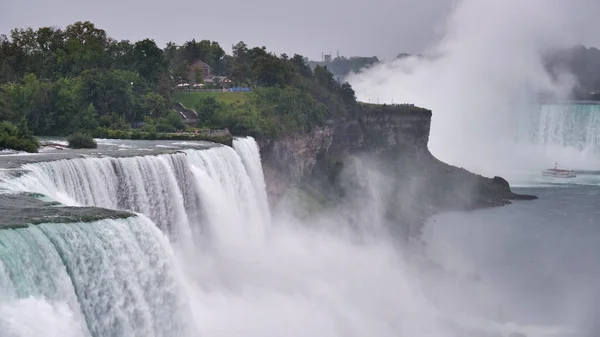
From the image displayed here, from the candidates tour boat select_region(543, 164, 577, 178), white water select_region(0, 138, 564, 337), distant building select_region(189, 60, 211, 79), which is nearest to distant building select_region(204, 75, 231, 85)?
distant building select_region(189, 60, 211, 79)

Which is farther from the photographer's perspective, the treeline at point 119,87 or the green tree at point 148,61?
the green tree at point 148,61

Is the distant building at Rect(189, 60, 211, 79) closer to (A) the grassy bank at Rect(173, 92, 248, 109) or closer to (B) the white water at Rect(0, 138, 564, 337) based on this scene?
(A) the grassy bank at Rect(173, 92, 248, 109)

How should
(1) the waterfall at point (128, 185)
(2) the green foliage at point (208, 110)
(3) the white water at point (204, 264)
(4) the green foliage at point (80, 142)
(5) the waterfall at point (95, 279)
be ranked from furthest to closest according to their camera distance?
(2) the green foliage at point (208, 110) < (4) the green foliage at point (80, 142) < (1) the waterfall at point (128, 185) < (3) the white water at point (204, 264) < (5) the waterfall at point (95, 279)

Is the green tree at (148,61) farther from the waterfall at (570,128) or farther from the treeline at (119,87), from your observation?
the waterfall at (570,128)

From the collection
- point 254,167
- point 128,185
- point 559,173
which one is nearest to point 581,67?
point 559,173

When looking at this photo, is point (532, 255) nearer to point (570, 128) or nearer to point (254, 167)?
point (254, 167)

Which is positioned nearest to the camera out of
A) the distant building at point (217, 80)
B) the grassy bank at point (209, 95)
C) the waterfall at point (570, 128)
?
the grassy bank at point (209, 95)

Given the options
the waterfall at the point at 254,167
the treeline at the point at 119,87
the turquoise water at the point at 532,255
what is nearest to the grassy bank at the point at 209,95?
the treeline at the point at 119,87

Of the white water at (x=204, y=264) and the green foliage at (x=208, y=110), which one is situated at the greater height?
the green foliage at (x=208, y=110)
